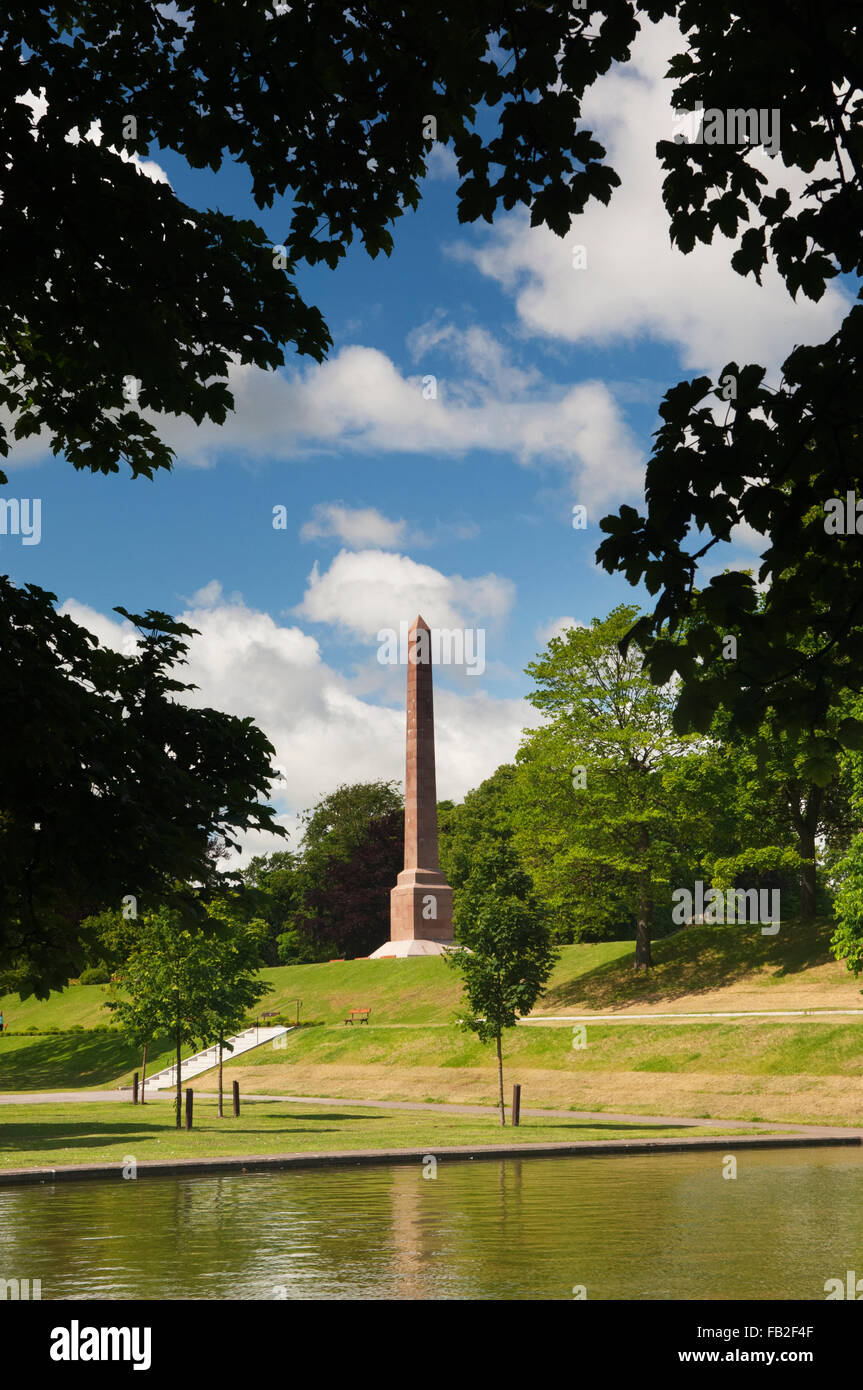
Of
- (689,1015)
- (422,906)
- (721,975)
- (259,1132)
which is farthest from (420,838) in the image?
(259,1132)

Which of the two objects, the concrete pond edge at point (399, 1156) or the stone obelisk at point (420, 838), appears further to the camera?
the stone obelisk at point (420, 838)

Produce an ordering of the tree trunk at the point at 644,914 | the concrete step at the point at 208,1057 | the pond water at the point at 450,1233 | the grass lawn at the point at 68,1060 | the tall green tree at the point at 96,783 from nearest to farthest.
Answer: the tall green tree at the point at 96,783 < the pond water at the point at 450,1233 < the tree trunk at the point at 644,914 < the concrete step at the point at 208,1057 < the grass lawn at the point at 68,1060

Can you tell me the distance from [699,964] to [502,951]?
1769cm

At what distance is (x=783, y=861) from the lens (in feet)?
143

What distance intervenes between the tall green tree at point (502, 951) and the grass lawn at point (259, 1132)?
2.57 m

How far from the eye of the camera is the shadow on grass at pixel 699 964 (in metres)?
Result: 42.3

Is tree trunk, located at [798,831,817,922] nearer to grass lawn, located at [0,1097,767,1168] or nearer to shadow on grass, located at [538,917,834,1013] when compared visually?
shadow on grass, located at [538,917,834,1013]

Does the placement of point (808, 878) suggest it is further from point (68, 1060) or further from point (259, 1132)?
point (68, 1060)

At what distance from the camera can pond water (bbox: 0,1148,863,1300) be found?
1042 centimetres

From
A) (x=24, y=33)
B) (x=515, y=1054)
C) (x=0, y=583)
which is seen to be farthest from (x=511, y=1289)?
(x=515, y=1054)

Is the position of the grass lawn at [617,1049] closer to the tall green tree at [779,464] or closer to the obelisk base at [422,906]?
the obelisk base at [422,906]

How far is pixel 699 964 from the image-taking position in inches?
1768

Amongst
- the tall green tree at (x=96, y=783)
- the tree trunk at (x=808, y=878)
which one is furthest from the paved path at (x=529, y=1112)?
the tall green tree at (x=96, y=783)

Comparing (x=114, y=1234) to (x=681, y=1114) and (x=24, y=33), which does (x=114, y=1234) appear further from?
(x=681, y=1114)
